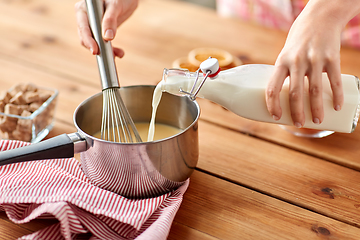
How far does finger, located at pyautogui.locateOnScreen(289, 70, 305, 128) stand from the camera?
49 cm

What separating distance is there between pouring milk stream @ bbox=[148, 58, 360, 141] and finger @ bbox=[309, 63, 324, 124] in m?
0.02

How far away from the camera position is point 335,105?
52 cm

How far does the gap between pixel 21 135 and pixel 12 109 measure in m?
0.05

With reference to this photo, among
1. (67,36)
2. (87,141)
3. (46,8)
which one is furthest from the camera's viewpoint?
(46,8)

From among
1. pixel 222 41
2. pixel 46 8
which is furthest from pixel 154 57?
pixel 46 8

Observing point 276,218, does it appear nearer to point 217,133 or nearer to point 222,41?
point 217,133

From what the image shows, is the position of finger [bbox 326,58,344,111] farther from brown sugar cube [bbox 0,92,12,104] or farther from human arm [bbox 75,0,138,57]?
brown sugar cube [bbox 0,92,12,104]

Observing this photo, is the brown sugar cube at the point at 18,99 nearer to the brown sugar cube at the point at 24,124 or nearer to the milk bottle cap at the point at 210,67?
the brown sugar cube at the point at 24,124

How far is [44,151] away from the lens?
50 cm

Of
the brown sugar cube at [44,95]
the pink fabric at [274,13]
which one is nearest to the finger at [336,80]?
the brown sugar cube at [44,95]

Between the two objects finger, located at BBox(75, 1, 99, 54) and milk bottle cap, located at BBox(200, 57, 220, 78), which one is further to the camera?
finger, located at BBox(75, 1, 99, 54)

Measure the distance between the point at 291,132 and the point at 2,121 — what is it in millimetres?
492

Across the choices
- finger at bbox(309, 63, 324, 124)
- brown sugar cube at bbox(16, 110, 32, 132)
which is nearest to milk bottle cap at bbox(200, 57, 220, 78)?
finger at bbox(309, 63, 324, 124)

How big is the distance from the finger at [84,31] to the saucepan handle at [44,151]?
6.6 inches
